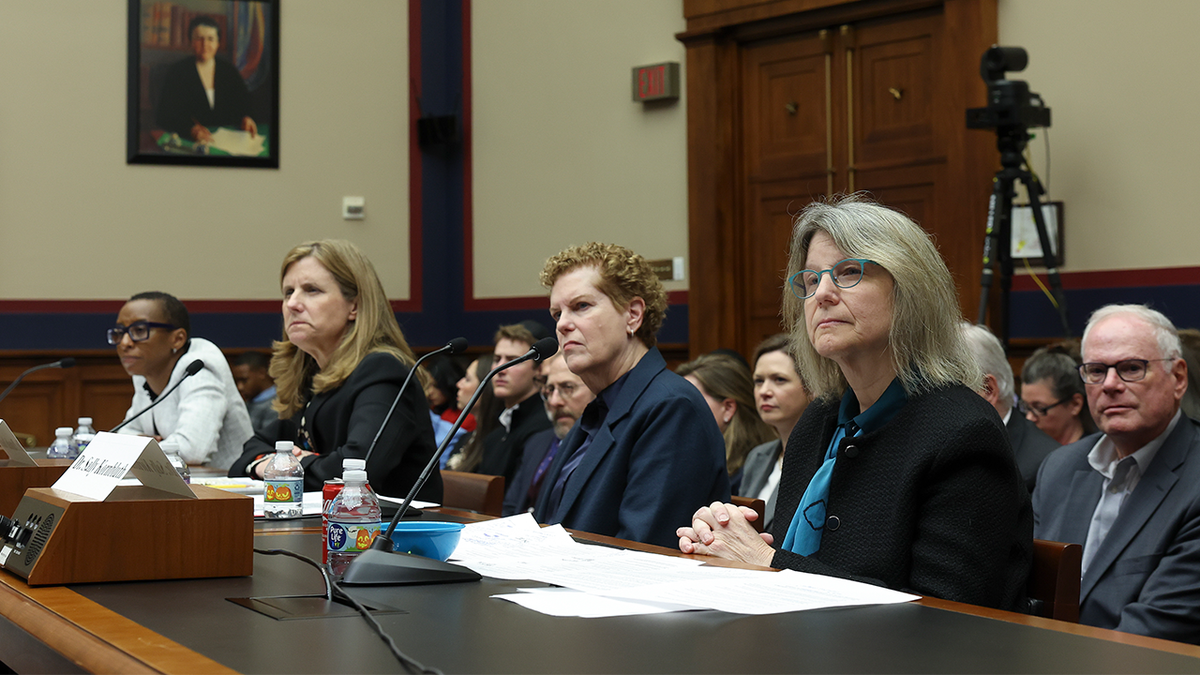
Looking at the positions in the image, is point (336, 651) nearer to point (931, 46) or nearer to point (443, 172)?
point (931, 46)

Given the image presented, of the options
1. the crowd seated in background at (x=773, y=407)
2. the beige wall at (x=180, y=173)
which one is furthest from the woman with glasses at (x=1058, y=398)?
the beige wall at (x=180, y=173)

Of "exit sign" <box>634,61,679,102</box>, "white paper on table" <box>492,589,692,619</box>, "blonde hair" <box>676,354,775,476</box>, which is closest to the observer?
"white paper on table" <box>492,589,692,619</box>

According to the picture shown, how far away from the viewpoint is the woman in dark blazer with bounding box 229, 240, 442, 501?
9.86 ft

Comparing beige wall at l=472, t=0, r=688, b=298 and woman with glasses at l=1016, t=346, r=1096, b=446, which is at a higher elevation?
beige wall at l=472, t=0, r=688, b=298

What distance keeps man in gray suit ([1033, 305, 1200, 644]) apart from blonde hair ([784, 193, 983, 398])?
657mm

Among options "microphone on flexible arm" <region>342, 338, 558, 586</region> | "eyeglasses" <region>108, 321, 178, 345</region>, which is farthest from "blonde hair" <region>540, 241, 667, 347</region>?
"eyeglasses" <region>108, 321, 178, 345</region>

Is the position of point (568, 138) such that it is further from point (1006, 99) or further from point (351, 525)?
point (351, 525)

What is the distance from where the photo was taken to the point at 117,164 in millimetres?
6930

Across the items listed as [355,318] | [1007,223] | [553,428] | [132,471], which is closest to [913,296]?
[132,471]

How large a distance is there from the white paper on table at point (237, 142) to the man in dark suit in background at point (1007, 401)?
→ 195 inches

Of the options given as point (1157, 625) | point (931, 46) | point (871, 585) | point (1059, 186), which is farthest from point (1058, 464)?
point (931, 46)

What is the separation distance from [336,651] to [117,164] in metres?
6.41

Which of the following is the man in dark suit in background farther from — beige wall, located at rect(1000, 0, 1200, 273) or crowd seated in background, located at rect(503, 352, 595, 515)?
beige wall, located at rect(1000, 0, 1200, 273)

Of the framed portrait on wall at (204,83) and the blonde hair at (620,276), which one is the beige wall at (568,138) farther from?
the blonde hair at (620,276)
